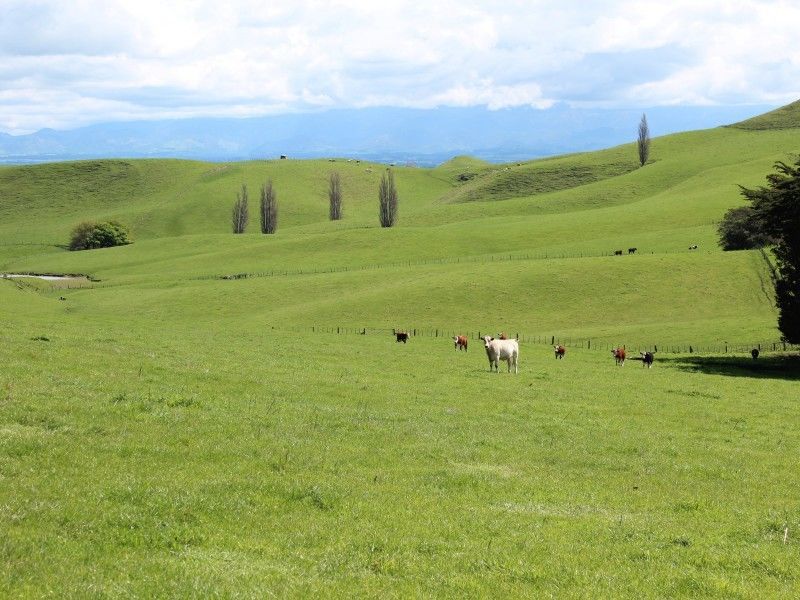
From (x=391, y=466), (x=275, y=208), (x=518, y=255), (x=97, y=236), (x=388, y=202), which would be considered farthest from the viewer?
(x=275, y=208)

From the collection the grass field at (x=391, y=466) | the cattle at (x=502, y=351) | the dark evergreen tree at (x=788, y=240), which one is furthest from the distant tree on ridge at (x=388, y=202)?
the cattle at (x=502, y=351)

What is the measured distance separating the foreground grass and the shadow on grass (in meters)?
14.7

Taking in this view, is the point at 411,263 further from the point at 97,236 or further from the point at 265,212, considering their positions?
the point at 97,236

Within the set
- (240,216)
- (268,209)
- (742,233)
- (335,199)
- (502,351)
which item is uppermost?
(335,199)

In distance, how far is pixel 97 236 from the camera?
517 feet

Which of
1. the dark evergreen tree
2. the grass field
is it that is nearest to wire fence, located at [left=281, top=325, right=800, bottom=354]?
the grass field

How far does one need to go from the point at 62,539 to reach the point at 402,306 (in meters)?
63.4

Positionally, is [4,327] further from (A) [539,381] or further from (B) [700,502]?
(B) [700,502]

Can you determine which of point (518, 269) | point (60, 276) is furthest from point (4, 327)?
point (60, 276)

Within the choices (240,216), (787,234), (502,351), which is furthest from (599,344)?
(240,216)

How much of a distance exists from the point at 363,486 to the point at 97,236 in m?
155

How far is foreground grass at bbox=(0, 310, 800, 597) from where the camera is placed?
10883 millimetres

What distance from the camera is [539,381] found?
119ft

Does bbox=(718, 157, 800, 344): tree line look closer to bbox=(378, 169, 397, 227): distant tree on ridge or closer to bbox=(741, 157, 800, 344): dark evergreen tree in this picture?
bbox=(741, 157, 800, 344): dark evergreen tree
